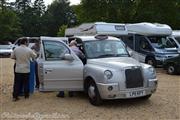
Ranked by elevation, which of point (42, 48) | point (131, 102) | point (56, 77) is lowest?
point (131, 102)

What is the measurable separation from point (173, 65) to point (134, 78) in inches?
340

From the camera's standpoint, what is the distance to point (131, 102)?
10516 mm

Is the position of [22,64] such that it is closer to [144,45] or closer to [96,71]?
[96,71]

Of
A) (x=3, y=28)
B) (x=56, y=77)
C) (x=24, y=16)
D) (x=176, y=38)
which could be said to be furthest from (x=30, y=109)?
(x=24, y=16)

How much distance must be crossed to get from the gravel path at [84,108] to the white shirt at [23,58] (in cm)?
90

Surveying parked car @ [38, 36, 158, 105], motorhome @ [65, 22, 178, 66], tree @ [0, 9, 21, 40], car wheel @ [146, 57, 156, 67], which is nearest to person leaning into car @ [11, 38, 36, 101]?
parked car @ [38, 36, 158, 105]

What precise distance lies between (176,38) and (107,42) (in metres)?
12.3

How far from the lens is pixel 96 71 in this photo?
32.8 feet

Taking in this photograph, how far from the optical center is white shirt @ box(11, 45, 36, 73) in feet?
35.5

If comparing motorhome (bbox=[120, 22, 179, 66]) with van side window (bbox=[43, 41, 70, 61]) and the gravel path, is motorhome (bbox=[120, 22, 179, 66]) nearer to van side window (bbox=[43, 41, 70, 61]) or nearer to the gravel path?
the gravel path

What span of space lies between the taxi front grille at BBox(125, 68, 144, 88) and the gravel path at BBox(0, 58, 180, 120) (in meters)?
0.59

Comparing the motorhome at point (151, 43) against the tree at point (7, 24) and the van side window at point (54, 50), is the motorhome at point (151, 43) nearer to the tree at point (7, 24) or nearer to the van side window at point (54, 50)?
the van side window at point (54, 50)

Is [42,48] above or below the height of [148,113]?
above

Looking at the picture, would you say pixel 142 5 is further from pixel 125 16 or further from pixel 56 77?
pixel 56 77
